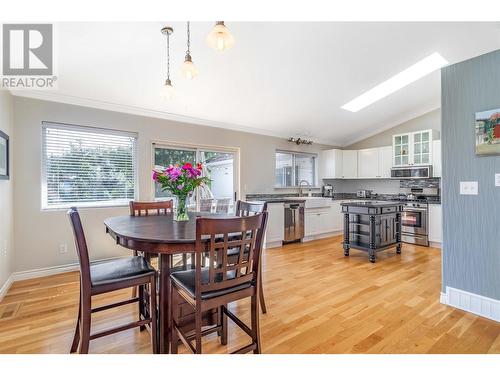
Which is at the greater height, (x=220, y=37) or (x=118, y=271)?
(x=220, y=37)

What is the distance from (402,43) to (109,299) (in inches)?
173

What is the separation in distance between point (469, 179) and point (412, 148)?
3214mm

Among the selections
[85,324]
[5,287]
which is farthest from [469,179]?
[5,287]

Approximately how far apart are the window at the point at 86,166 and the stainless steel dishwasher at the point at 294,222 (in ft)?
8.83

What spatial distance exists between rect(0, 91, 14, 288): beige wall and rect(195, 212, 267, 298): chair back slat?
2.53 metres

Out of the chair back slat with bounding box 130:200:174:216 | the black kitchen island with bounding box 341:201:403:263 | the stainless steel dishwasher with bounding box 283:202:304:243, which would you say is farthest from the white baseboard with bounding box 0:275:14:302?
the black kitchen island with bounding box 341:201:403:263

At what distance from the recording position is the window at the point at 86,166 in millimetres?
3266

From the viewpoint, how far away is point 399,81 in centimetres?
430

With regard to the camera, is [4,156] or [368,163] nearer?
[4,156]

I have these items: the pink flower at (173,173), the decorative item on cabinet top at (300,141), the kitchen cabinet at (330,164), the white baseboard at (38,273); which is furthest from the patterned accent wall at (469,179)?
the white baseboard at (38,273)

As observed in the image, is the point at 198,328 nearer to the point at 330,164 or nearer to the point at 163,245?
the point at 163,245

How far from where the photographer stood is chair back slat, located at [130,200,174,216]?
8.80 ft
